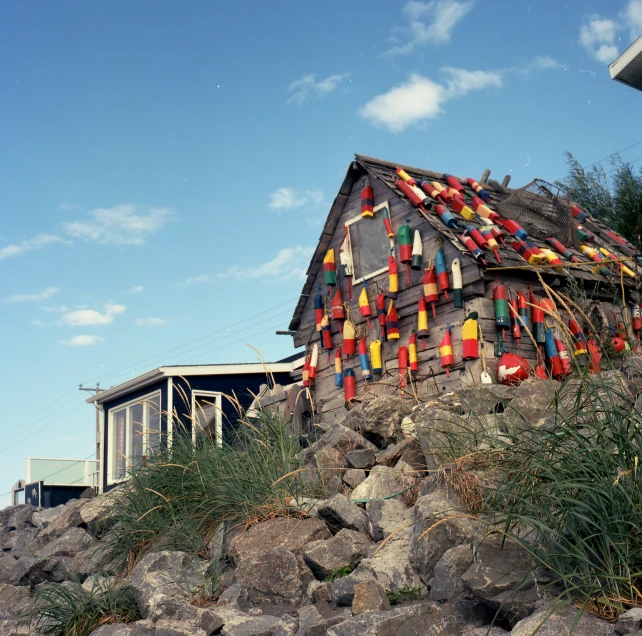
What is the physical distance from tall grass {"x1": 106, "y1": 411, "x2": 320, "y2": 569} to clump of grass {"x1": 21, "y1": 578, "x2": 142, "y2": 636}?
1.99 ft

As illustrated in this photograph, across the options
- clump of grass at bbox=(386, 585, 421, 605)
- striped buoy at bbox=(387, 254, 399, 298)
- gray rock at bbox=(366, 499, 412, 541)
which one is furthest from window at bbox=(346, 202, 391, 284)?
clump of grass at bbox=(386, 585, 421, 605)

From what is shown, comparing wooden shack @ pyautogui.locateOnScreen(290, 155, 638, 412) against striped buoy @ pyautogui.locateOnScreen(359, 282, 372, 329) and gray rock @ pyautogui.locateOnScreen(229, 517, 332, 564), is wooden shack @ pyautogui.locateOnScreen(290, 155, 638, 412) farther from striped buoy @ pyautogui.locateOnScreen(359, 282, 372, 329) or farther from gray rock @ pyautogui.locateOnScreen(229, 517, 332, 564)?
gray rock @ pyautogui.locateOnScreen(229, 517, 332, 564)

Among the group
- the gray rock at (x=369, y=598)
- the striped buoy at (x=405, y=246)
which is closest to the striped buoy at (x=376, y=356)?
the striped buoy at (x=405, y=246)

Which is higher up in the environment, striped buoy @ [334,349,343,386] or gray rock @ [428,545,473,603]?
striped buoy @ [334,349,343,386]

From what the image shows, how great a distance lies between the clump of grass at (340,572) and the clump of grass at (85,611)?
5.55ft

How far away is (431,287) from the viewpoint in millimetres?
10070

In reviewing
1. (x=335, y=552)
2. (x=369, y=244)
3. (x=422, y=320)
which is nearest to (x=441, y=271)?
(x=422, y=320)

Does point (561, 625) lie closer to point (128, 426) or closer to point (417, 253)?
point (417, 253)

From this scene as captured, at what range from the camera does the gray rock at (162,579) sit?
19.7ft

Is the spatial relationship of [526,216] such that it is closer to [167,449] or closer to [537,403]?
[537,403]

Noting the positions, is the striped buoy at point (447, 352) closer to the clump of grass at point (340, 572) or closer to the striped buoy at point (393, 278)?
the striped buoy at point (393, 278)

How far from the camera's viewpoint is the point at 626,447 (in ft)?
12.4

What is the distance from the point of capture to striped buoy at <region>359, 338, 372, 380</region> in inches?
429

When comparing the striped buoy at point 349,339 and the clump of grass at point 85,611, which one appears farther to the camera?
the striped buoy at point 349,339
